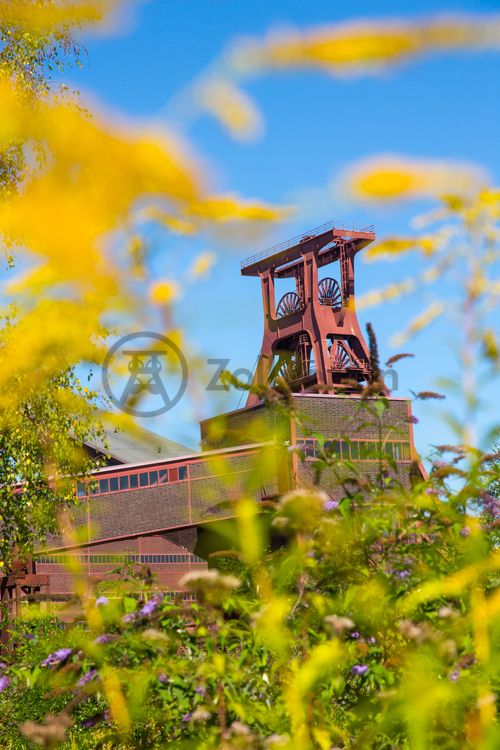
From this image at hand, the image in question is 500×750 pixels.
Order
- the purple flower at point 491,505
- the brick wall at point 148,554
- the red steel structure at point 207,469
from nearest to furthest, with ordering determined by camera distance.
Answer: the purple flower at point 491,505
the red steel structure at point 207,469
the brick wall at point 148,554

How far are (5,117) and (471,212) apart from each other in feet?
2.73

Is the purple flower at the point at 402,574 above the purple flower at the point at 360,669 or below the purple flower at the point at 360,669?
above

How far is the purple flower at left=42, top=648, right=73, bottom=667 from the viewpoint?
8.82 feet

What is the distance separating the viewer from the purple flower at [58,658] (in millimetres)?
2689

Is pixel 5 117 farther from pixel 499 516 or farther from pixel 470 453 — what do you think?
pixel 499 516

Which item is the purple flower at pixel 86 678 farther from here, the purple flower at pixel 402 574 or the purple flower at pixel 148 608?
the purple flower at pixel 402 574

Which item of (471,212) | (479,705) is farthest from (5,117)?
(479,705)

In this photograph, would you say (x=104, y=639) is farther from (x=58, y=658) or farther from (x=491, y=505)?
(x=491, y=505)

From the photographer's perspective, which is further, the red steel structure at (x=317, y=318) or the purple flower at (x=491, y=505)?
the red steel structure at (x=317, y=318)

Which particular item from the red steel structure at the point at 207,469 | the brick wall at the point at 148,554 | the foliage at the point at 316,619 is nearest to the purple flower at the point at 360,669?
the foliage at the point at 316,619

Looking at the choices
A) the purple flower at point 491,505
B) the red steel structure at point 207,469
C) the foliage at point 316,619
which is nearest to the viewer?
the foliage at point 316,619

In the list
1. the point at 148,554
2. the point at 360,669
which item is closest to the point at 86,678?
the point at 360,669

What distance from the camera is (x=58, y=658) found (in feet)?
9.00

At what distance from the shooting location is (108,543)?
3575cm
